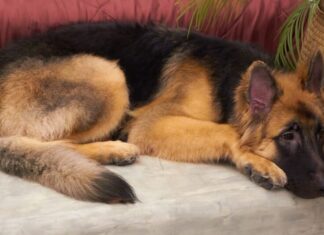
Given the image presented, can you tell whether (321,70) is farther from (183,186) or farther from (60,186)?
(60,186)

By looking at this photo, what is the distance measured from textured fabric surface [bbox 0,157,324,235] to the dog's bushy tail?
3 cm

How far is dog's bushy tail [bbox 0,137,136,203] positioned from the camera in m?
1.61

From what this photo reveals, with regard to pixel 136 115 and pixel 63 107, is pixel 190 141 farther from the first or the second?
pixel 63 107

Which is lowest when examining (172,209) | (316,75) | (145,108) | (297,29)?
(172,209)

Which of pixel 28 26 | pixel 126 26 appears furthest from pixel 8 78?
pixel 126 26

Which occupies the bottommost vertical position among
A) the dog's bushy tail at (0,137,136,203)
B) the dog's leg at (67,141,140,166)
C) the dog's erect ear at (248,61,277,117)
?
the dog's leg at (67,141,140,166)

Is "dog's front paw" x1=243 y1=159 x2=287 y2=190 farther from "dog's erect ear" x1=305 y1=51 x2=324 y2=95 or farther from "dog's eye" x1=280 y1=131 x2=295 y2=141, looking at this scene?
"dog's erect ear" x1=305 y1=51 x2=324 y2=95

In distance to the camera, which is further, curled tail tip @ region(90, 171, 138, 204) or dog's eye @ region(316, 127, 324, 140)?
dog's eye @ region(316, 127, 324, 140)

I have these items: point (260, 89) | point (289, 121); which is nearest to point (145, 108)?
point (260, 89)

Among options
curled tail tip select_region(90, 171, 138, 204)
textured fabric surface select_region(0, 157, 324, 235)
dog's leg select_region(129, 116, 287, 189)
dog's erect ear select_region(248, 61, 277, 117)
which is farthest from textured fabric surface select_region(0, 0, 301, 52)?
curled tail tip select_region(90, 171, 138, 204)

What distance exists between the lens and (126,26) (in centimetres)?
231

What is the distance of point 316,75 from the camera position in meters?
1.85

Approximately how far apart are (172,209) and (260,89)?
56cm

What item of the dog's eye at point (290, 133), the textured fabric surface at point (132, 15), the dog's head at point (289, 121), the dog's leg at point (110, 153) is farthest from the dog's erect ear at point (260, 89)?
the textured fabric surface at point (132, 15)
